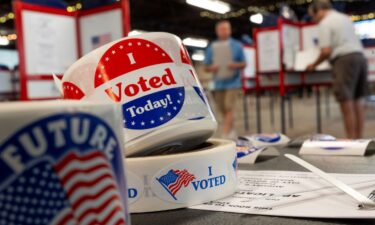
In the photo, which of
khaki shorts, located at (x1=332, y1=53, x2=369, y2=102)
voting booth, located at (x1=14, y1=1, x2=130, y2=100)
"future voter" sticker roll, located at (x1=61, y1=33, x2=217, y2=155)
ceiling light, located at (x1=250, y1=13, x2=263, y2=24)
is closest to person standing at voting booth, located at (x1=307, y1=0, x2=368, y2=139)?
khaki shorts, located at (x1=332, y1=53, x2=369, y2=102)

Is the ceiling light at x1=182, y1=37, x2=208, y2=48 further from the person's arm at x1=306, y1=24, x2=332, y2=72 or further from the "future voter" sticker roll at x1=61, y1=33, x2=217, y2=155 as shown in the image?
the "future voter" sticker roll at x1=61, y1=33, x2=217, y2=155

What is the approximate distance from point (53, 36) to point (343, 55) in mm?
1939

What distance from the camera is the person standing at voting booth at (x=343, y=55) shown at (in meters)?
2.86

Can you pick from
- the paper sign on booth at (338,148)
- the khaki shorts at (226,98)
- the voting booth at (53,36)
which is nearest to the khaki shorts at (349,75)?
the khaki shorts at (226,98)

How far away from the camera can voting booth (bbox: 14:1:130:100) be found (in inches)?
92.7

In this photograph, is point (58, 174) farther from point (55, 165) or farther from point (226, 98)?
point (226, 98)

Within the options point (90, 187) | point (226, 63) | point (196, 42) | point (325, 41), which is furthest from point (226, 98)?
point (196, 42)

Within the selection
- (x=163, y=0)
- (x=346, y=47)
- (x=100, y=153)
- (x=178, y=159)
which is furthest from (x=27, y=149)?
(x=163, y=0)

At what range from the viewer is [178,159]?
0.38 metres

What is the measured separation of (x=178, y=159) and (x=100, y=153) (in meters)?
0.18

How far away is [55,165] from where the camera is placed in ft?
0.62

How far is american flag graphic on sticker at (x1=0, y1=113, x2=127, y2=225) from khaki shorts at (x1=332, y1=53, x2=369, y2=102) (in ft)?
9.58

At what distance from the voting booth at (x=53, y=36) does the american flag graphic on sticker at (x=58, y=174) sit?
216cm

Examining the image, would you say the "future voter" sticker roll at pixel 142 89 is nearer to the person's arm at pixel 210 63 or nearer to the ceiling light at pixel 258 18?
the person's arm at pixel 210 63
